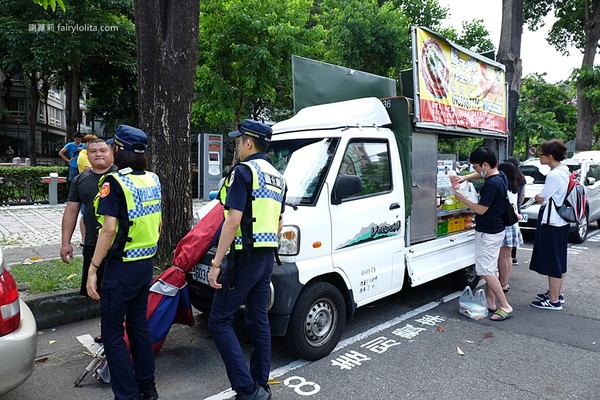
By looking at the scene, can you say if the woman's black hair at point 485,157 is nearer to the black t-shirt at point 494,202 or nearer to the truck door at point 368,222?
the black t-shirt at point 494,202

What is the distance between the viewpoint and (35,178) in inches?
506

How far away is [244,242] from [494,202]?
10.4 feet

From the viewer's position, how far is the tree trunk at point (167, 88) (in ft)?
17.4

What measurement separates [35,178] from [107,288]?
1196 centimetres

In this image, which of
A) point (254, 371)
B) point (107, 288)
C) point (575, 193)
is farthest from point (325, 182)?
point (575, 193)

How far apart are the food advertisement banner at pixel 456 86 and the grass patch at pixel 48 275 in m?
4.20

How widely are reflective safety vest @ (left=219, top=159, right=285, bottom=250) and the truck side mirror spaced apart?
37.0 inches

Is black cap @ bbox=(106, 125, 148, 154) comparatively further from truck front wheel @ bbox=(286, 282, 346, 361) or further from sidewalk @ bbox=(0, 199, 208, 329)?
sidewalk @ bbox=(0, 199, 208, 329)

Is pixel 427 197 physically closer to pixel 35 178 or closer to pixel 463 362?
pixel 463 362

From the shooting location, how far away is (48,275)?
5.19 m

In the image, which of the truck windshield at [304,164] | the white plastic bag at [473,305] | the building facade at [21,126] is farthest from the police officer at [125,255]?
the building facade at [21,126]

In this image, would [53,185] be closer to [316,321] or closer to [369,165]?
[369,165]

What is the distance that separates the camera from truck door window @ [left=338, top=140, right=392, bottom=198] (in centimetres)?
411

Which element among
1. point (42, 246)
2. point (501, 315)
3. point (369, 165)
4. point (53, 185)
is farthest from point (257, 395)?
point (53, 185)
